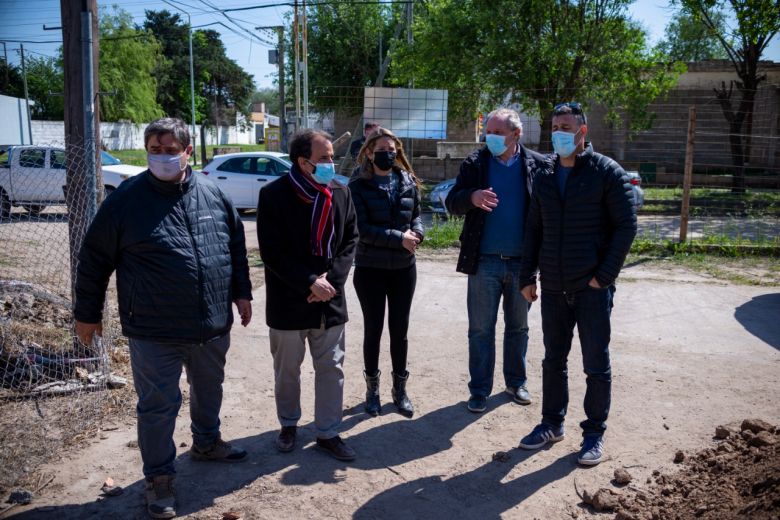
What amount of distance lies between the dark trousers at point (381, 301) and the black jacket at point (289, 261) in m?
0.63

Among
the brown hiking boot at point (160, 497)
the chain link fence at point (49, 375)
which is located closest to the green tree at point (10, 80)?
the chain link fence at point (49, 375)

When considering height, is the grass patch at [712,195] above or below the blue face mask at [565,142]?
below

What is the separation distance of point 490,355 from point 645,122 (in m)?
15.0

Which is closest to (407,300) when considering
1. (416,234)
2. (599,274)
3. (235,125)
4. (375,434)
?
(416,234)

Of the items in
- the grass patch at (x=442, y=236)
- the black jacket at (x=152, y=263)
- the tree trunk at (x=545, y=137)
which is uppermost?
the tree trunk at (x=545, y=137)

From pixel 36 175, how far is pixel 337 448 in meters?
11.0

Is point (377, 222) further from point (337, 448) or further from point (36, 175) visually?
point (36, 175)

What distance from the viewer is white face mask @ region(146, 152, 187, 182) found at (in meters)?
3.34

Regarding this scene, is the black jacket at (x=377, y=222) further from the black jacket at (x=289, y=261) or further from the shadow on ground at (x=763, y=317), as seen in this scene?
the shadow on ground at (x=763, y=317)

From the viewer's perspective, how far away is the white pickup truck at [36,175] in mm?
10711

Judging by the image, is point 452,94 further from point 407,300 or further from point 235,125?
point 235,125

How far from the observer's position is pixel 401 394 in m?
4.74

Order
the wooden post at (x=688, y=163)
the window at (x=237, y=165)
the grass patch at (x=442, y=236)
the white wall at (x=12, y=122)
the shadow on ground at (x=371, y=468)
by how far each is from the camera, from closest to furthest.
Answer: the shadow on ground at (x=371, y=468)
the wooden post at (x=688, y=163)
the grass patch at (x=442, y=236)
the window at (x=237, y=165)
the white wall at (x=12, y=122)

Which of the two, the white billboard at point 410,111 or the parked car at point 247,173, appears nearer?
the white billboard at point 410,111
